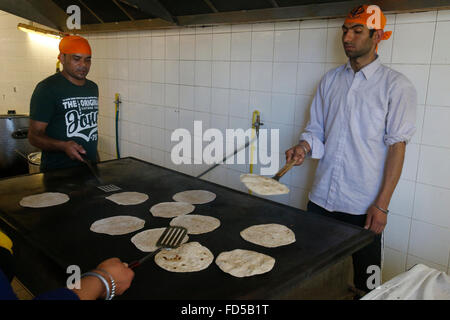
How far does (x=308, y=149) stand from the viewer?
2115 millimetres

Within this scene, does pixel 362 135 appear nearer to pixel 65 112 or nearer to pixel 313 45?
pixel 313 45

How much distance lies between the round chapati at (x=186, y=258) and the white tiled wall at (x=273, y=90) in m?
1.40

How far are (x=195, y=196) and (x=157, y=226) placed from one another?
1.27 ft

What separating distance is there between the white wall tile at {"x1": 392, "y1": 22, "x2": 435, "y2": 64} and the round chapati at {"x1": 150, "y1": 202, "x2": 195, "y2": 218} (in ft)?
4.77

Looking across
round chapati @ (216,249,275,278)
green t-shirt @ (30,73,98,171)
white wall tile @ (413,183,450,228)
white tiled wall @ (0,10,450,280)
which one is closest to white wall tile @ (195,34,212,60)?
white tiled wall @ (0,10,450,280)

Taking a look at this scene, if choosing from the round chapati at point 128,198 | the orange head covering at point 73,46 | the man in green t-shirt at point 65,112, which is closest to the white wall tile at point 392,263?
the round chapati at point 128,198

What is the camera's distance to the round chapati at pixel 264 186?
180 centimetres

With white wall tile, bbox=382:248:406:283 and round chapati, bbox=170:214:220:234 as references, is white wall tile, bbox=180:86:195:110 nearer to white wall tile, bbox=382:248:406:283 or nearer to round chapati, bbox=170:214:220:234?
round chapati, bbox=170:214:220:234

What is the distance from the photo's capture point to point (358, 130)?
1945mm

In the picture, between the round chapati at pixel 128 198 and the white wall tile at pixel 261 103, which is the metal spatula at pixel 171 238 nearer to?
the round chapati at pixel 128 198

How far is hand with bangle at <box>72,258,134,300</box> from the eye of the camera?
96cm

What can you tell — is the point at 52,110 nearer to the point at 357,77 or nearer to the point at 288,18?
the point at 288,18
